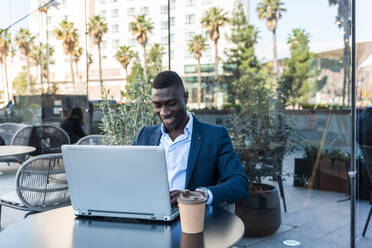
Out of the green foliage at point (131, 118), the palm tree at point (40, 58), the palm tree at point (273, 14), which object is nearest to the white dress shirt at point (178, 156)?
the green foliage at point (131, 118)

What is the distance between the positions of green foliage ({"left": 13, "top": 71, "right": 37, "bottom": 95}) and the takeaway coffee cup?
5715mm

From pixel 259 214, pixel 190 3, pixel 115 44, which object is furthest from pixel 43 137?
pixel 259 214

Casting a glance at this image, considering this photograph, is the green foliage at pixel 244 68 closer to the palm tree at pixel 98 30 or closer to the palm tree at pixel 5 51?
the palm tree at pixel 98 30

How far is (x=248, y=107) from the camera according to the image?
4.10 meters

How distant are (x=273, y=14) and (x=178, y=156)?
2.39 m

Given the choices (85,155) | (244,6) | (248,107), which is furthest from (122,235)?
(244,6)

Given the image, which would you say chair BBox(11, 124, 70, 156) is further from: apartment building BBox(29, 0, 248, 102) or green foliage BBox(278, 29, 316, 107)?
A: green foliage BBox(278, 29, 316, 107)

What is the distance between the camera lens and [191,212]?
140cm

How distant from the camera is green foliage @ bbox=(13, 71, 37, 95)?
6.45 meters

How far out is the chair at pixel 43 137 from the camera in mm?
6273

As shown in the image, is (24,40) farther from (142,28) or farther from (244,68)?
(244,68)

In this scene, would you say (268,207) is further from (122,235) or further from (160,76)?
(122,235)

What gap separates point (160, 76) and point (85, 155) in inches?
26.9

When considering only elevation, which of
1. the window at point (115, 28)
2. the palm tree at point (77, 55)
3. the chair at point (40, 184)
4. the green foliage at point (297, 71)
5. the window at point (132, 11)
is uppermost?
the window at point (132, 11)
